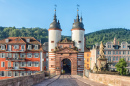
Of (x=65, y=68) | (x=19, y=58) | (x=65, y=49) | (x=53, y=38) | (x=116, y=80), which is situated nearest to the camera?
(x=116, y=80)

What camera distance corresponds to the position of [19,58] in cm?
5519

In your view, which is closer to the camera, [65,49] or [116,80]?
[116,80]

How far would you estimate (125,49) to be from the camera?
256 ft

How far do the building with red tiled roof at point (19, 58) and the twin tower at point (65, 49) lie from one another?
362 cm

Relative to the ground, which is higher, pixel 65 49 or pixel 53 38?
pixel 53 38

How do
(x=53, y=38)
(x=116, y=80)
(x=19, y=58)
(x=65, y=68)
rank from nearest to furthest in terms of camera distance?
(x=116, y=80) → (x=19, y=58) → (x=53, y=38) → (x=65, y=68)

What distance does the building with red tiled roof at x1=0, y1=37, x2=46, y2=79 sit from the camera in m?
54.7

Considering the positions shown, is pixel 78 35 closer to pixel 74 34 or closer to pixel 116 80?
pixel 74 34

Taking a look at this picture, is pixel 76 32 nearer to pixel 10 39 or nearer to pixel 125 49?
pixel 10 39

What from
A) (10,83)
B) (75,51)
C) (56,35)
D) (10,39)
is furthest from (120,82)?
(10,39)

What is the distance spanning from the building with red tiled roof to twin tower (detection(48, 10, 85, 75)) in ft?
11.9

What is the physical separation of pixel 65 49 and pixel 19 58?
14.1 meters

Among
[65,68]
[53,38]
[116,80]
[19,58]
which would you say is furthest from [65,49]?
[116,80]

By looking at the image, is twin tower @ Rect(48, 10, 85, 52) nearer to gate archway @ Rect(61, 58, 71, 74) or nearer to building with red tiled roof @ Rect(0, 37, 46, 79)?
building with red tiled roof @ Rect(0, 37, 46, 79)
